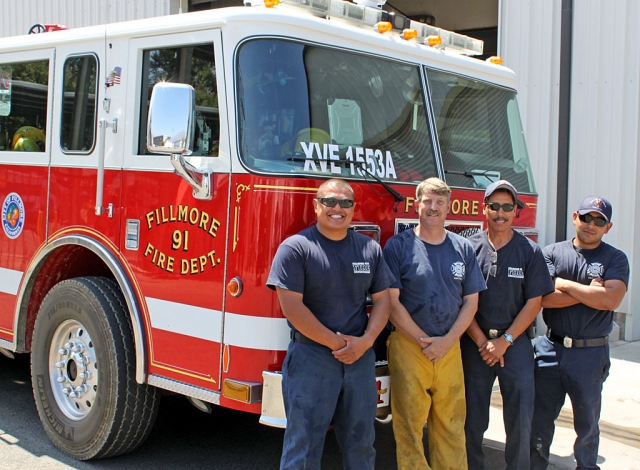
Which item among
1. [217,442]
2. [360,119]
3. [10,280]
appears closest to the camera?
[360,119]

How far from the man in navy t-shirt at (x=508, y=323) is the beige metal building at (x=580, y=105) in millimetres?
4586

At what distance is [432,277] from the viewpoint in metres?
4.09

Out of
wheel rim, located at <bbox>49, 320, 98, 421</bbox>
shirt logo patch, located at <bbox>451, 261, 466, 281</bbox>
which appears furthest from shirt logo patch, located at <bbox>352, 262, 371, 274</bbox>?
wheel rim, located at <bbox>49, 320, 98, 421</bbox>

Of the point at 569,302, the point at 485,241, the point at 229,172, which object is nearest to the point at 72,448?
the point at 229,172

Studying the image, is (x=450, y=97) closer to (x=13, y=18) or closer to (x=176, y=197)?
(x=176, y=197)

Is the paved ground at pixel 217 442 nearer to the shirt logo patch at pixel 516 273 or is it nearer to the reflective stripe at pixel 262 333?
the reflective stripe at pixel 262 333

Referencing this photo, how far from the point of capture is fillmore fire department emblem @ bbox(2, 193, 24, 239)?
212 inches

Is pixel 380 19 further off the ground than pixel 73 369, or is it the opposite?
pixel 380 19

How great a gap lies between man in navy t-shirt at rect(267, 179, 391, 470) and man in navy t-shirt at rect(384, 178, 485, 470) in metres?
0.20

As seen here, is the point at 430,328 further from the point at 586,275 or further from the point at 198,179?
the point at 198,179

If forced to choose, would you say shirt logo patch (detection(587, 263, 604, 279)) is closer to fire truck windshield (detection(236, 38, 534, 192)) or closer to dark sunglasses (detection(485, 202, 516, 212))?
dark sunglasses (detection(485, 202, 516, 212))

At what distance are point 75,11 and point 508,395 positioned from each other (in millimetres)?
11332

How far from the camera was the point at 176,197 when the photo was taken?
437 centimetres

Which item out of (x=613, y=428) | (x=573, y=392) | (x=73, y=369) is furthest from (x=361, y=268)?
(x=613, y=428)
